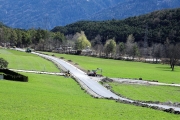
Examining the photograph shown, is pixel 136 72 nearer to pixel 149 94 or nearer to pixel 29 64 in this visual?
pixel 29 64

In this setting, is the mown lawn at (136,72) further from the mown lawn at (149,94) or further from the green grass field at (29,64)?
the mown lawn at (149,94)

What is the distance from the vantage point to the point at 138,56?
178 meters

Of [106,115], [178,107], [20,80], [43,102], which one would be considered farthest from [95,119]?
[20,80]

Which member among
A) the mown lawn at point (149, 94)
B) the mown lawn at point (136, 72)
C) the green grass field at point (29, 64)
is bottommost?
the mown lawn at point (149, 94)

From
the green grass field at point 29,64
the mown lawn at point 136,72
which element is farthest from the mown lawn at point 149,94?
the green grass field at point 29,64

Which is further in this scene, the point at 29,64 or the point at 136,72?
the point at 136,72

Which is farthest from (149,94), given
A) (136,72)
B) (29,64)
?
(29,64)

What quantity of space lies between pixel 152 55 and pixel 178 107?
514 ft

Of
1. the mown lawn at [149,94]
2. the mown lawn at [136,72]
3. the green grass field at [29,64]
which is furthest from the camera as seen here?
the mown lawn at [136,72]

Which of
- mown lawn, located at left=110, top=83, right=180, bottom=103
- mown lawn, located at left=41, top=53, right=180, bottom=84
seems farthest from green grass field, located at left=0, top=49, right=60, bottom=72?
mown lawn, located at left=110, top=83, right=180, bottom=103

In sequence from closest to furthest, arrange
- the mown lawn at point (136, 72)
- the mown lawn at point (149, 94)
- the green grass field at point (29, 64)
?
the mown lawn at point (149, 94), the green grass field at point (29, 64), the mown lawn at point (136, 72)

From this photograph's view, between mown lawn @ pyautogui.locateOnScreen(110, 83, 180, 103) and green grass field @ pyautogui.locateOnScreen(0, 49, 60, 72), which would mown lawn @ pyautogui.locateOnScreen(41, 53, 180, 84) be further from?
mown lawn @ pyautogui.locateOnScreen(110, 83, 180, 103)

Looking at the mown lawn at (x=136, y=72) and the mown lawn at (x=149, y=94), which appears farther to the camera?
the mown lawn at (x=136, y=72)

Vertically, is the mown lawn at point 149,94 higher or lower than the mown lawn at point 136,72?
lower
